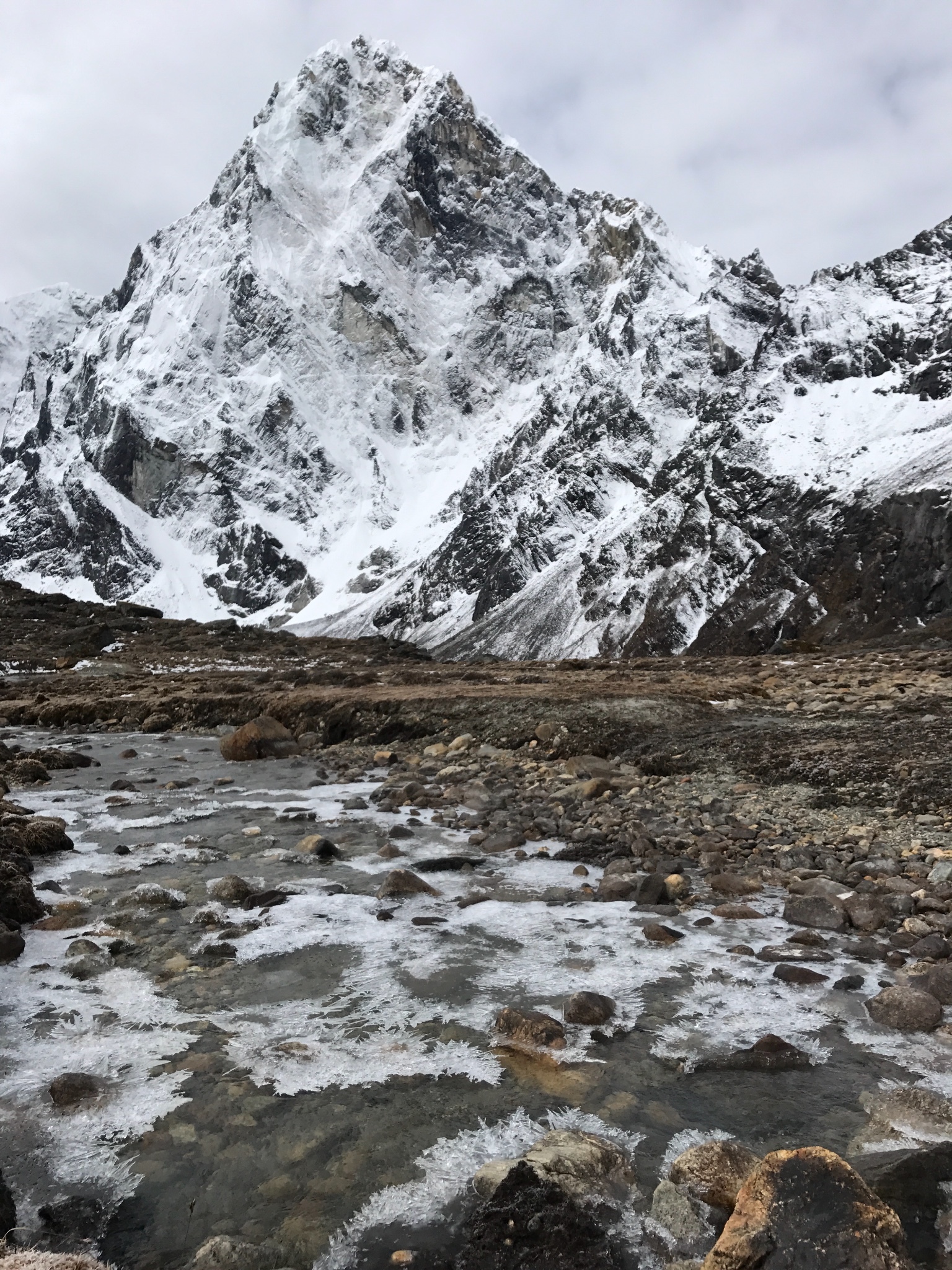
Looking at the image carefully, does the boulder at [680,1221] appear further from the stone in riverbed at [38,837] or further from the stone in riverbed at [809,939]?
the stone in riverbed at [38,837]

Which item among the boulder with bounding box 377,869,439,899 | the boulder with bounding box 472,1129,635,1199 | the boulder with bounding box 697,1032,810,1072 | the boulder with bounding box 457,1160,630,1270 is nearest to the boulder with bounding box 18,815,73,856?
the boulder with bounding box 377,869,439,899

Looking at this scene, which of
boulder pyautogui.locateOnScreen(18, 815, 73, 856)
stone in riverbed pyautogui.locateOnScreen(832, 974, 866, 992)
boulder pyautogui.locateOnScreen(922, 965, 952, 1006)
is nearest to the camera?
boulder pyautogui.locateOnScreen(922, 965, 952, 1006)

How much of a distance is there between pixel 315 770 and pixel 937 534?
132m

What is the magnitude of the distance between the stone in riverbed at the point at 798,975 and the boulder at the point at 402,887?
3.69m

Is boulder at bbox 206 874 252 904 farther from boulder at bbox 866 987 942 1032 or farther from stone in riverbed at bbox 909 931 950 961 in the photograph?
stone in riverbed at bbox 909 931 950 961

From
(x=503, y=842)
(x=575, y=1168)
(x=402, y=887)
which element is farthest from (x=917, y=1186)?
(x=503, y=842)

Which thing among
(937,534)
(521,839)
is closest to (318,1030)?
(521,839)

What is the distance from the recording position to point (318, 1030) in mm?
5832

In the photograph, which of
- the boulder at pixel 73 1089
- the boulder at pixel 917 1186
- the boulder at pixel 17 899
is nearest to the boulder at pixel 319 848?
the boulder at pixel 17 899

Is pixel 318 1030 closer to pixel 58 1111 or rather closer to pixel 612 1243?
pixel 58 1111

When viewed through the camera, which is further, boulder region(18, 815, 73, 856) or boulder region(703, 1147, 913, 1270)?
boulder region(18, 815, 73, 856)

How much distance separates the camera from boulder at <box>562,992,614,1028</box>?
229 inches

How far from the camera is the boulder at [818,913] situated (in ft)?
23.7

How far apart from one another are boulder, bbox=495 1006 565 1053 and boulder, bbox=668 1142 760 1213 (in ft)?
4.66
